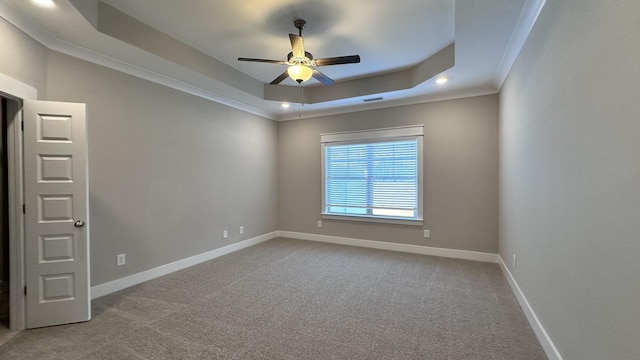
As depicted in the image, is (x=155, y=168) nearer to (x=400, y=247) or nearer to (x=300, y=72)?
(x=300, y=72)

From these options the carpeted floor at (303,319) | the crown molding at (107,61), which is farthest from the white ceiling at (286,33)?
the carpeted floor at (303,319)

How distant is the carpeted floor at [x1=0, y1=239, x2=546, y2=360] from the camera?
2.12 meters

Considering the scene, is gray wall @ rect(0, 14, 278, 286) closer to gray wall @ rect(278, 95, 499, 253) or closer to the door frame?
the door frame

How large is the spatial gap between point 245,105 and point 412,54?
3.01 m

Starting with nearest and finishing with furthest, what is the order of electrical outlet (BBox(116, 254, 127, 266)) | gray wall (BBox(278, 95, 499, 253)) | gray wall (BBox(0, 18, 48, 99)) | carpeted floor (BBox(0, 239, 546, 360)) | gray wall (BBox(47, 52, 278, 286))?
carpeted floor (BBox(0, 239, 546, 360))
gray wall (BBox(0, 18, 48, 99))
gray wall (BBox(47, 52, 278, 286))
electrical outlet (BBox(116, 254, 127, 266))
gray wall (BBox(278, 95, 499, 253))

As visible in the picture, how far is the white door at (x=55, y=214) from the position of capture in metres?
2.43

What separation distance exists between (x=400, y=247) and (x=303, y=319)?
9.22ft

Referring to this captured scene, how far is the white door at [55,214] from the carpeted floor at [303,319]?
225 mm

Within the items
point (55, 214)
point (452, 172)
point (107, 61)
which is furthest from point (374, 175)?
point (55, 214)

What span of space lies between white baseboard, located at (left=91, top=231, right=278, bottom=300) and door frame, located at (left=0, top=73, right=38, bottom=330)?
25.3 inches

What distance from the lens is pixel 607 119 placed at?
4.23 ft

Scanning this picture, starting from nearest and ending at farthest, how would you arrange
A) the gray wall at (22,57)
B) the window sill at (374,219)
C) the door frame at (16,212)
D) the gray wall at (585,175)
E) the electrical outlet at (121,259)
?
the gray wall at (585,175), the gray wall at (22,57), the door frame at (16,212), the electrical outlet at (121,259), the window sill at (374,219)

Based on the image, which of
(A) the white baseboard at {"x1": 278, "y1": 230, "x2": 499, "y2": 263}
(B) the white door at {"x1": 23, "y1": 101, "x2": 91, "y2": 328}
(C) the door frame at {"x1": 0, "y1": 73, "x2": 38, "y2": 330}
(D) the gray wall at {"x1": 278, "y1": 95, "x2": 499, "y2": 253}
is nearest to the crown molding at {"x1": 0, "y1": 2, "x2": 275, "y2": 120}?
(C) the door frame at {"x1": 0, "y1": 73, "x2": 38, "y2": 330}

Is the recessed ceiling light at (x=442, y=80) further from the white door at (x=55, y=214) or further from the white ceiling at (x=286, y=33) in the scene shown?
the white door at (x=55, y=214)
